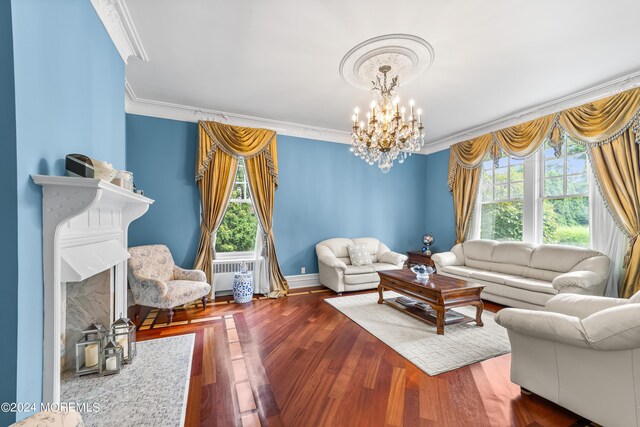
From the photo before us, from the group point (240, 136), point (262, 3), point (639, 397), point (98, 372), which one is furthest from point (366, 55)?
point (98, 372)

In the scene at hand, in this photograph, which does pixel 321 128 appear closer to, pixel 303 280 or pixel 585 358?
pixel 303 280

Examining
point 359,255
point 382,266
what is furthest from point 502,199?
point 359,255

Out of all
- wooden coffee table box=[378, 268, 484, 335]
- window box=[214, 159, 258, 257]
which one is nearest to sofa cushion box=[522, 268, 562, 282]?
wooden coffee table box=[378, 268, 484, 335]

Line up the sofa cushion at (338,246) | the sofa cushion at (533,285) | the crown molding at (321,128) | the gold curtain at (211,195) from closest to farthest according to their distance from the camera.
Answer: the sofa cushion at (533,285), the crown molding at (321,128), the gold curtain at (211,195), the sofa cushion at (338,246)

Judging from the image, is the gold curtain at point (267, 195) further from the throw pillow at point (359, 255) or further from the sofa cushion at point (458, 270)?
the sofa cushion at point (458, 270)

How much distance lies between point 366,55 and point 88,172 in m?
2.62

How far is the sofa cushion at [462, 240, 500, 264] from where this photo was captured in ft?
15.3

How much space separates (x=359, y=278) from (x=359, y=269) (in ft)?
0.50

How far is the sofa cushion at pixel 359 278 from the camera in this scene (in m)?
4.57

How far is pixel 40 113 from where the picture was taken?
131cm

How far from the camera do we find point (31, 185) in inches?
48.1

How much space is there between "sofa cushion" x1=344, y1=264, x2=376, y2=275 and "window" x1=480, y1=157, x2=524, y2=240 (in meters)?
2.43

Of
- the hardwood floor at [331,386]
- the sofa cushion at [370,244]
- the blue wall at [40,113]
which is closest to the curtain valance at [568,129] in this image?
the sofa cushion at [370,244]

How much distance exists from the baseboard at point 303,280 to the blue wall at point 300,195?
113 mm
